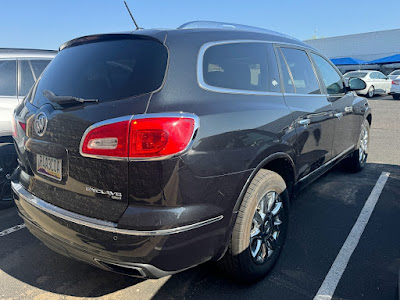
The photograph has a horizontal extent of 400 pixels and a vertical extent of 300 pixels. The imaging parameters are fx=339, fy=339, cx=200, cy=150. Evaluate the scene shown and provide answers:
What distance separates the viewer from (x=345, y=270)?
265cm

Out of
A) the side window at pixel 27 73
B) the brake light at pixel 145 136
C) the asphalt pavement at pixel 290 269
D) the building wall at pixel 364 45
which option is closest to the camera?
the brake light at pixel 145 136

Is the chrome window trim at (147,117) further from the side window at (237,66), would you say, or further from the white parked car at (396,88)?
the white parked car at (396,88)

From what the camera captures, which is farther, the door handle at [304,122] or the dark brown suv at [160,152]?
the door handle at [304,122]

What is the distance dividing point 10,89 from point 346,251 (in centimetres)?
391

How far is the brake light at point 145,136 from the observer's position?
1790 millimetres

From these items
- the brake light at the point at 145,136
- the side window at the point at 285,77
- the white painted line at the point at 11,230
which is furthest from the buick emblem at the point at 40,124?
the side window at the point at 285,77

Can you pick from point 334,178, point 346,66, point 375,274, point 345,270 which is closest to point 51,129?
point 345,270

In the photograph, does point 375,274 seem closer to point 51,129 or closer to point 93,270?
point 93,270

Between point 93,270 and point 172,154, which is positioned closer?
point 172,154

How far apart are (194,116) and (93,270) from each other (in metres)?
1.62

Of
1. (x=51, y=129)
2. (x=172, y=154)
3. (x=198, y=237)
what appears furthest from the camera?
(x=51, y=129)

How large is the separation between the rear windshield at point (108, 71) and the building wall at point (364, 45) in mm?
39521

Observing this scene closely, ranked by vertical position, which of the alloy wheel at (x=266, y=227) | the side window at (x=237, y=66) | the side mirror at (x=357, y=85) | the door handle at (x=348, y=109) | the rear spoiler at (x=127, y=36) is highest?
the rear spoiler at (x=127, y=36)

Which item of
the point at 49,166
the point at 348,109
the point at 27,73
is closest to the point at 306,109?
the point at 348,109
